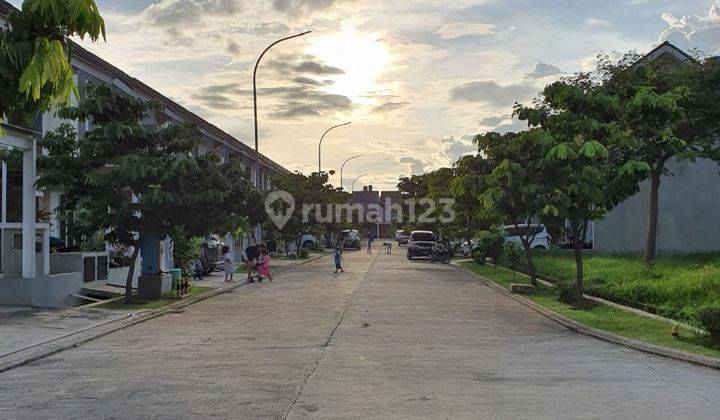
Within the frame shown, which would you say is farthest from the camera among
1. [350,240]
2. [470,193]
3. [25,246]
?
[350,240]

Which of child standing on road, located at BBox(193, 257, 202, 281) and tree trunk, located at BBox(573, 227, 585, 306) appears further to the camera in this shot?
child standing on road, located at BBox(193, 257, 202, 281)

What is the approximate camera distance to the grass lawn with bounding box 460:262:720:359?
1139cm

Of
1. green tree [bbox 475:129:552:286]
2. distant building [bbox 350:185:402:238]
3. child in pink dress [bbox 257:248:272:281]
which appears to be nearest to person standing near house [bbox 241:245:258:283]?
child in pink dress [bbox 257:248:272:281]

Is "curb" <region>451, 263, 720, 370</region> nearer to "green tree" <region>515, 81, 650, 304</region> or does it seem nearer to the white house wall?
"green tree" <region>515, 81, 650, 304</region>

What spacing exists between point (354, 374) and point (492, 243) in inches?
1049

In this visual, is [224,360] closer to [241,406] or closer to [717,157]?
[241,406]

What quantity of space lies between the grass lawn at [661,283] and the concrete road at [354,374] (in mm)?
3194

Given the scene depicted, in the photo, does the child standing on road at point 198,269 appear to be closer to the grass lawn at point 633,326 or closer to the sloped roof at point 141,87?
the sloped roof at point 141,87

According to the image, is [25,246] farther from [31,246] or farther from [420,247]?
[420,247]

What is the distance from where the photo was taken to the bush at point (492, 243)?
3388 cm

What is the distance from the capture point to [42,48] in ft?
13.8

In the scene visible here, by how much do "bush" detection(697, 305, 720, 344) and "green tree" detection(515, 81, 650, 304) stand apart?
455cm

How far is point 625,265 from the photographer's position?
988 inches

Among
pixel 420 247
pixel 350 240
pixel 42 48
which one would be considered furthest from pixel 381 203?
pixel 42 48
